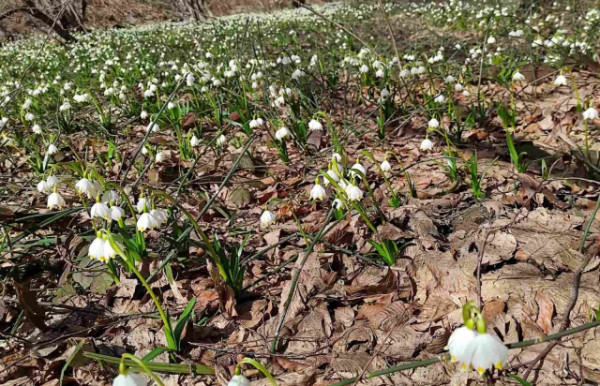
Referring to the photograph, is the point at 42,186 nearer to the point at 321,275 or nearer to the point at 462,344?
the point at 321,275

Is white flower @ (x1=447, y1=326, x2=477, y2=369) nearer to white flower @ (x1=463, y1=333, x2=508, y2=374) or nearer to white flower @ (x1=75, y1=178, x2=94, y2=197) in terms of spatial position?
white flower @ (x1=463, y1=333, x2=508, y2=374)

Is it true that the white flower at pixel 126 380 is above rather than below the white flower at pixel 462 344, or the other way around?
below

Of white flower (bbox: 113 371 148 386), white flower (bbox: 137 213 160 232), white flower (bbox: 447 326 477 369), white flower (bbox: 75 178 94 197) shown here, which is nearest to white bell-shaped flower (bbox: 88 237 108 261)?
white flower (bbox: 137 213 160 232)

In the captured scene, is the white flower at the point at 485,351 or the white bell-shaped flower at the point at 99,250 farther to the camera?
the white bell-shaped flower at the point at 99,250

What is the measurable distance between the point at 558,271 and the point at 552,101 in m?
2.75

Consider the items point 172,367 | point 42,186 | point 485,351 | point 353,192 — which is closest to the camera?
point 485,351

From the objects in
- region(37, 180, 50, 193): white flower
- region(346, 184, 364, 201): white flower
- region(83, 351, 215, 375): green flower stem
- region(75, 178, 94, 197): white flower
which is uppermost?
region(75, 178, 94, 197): white flower

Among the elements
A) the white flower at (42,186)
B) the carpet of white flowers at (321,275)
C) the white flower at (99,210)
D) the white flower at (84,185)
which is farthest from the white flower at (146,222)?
the white flower at (42,186)

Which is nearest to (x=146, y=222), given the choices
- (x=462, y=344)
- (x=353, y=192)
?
(x=353, y=192)

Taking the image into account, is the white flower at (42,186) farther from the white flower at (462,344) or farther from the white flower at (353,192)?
the white flower at (462,344)

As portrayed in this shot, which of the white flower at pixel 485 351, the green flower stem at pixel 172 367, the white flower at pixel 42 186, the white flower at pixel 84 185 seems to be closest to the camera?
the white flower at pixel 485 351

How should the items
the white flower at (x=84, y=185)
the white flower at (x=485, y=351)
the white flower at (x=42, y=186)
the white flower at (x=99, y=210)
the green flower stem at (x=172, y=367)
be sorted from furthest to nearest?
the white flower at (x=42, y=186), the white flower at (x=84, y=185), the white flower at (x=99, y=210), the green flower stem at (x=172, y=367), the white flower at (x=485, y=351)

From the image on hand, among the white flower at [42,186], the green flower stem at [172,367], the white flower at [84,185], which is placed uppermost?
the white flower at [84,185]

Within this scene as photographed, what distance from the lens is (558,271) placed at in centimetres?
191
